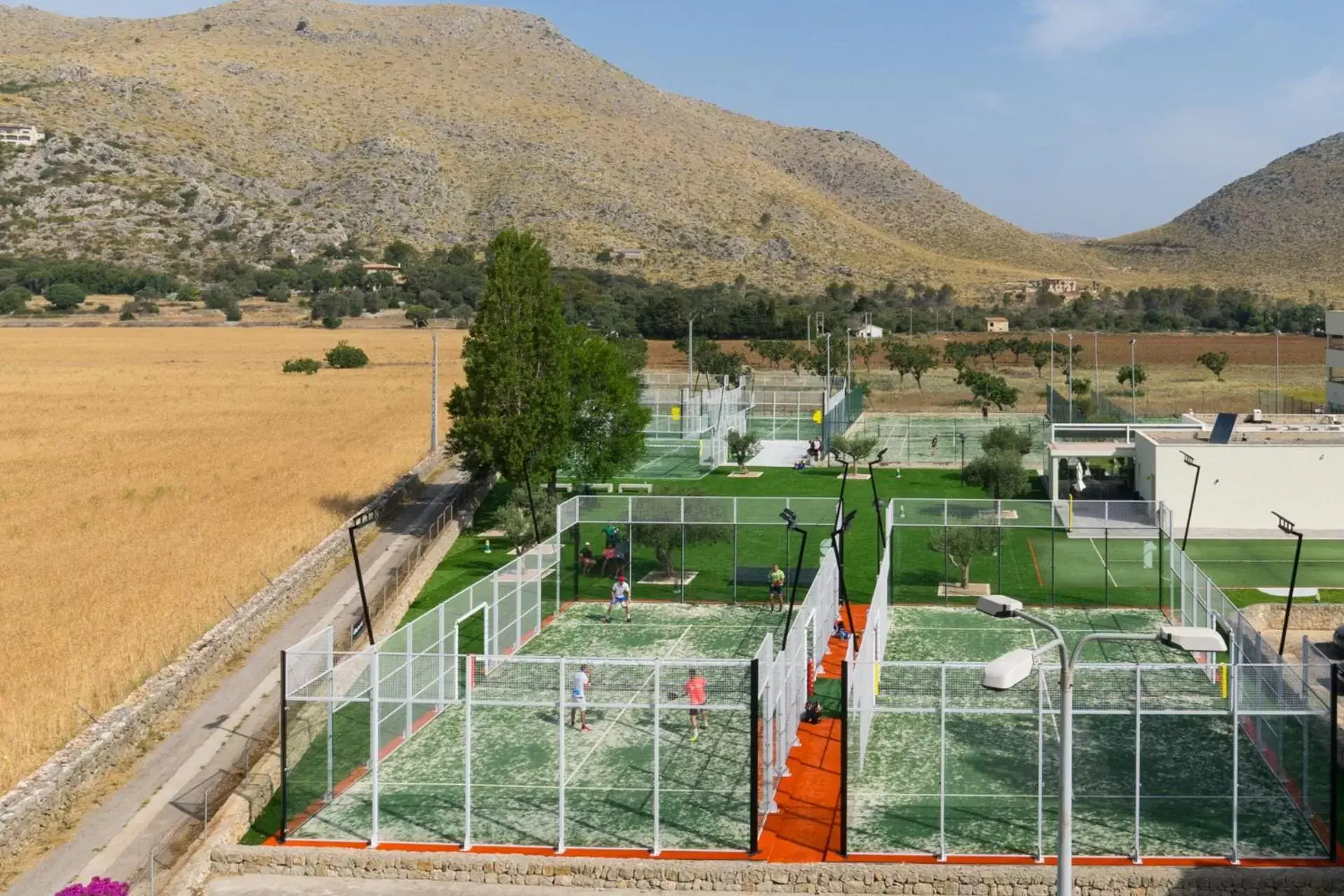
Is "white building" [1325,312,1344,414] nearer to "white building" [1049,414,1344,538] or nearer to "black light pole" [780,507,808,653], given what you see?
"white building" [1049,414,1344,538]

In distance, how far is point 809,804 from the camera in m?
18.0

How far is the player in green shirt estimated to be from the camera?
2992cm

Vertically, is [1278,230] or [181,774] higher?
[1278,230]

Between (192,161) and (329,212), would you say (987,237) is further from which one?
(192,161)

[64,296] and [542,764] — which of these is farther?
[64,296]

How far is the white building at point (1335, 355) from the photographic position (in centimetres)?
5472

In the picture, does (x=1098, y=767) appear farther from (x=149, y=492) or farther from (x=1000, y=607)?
(x=149, y=492)

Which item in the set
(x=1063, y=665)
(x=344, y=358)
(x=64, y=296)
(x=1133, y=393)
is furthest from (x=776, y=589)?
(x=64, y=296)

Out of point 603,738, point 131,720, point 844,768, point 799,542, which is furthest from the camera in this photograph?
point 799,542

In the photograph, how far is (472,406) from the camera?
37781 millimetres

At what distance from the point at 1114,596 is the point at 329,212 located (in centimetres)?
14212

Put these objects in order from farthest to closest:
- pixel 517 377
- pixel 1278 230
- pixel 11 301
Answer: pixel 1278 230, pixel 11 301, pixel 517 377

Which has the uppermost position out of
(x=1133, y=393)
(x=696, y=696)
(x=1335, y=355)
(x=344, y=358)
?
(x=1335, y=355)

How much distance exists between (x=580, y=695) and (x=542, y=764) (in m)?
1.12
